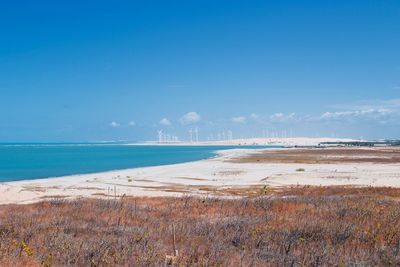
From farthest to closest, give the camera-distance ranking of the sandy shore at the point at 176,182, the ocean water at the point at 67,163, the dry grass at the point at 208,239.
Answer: the ocean water at the point at 67,163
the sandy shore at the point at 176,182
the dry grass at the point at 208,239

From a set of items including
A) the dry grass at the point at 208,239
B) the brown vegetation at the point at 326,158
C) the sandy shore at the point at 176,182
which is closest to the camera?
the dry grass at the point at 208,239

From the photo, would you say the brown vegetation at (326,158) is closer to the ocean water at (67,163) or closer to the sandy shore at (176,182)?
the ocean water at (67,163)

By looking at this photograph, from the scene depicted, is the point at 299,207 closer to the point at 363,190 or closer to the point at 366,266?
the point at 366,266

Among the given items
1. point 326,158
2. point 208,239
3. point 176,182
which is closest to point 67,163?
point 176,182

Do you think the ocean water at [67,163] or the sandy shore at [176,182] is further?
the ocean water at [67,163]

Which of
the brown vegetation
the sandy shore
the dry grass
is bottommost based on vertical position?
the brown vegetation

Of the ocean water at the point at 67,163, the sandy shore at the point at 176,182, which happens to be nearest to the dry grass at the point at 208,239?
the sandy shore at the point at 176,182

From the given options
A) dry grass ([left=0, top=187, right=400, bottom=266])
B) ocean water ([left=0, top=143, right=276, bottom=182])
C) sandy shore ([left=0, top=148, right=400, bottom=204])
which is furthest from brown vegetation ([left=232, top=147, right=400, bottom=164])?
dry grass ([left=0, top=187, right=400, bottom=266])

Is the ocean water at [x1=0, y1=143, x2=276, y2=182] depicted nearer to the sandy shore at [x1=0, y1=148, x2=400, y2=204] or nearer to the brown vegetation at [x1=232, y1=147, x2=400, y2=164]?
the sandy shore at [x1=0, y1=148, x2=400, y2=204]

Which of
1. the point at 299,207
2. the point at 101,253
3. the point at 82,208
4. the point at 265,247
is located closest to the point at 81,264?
the point at 101,253
